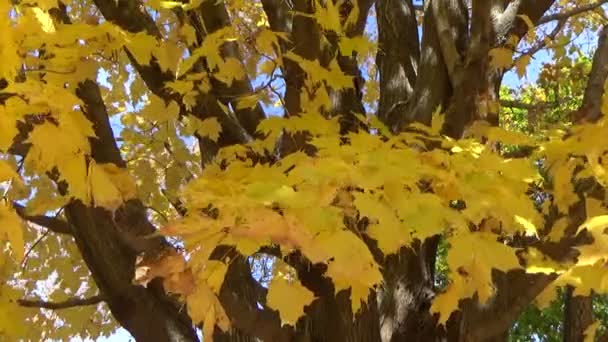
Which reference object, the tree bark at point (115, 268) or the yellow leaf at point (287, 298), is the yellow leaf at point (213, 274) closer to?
the yellow leaf at point (287, 298)

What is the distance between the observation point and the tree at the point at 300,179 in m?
1.49

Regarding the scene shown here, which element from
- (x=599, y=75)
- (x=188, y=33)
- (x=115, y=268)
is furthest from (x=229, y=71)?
(x=599, y=75)

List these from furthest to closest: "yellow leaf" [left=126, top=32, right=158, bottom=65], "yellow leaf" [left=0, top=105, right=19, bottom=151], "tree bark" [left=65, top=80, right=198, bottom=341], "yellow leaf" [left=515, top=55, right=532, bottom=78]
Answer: "yellow leaf" [left=515, top=55, right=532, bottom=78]
"tree bark" [left=65, top=80, right=198, bottom=341]
"yellow leaf" [left=126, top=32, right=158, bottom=65]
"yellow leaf" [left=0, top=105, right=19, bottom=151]

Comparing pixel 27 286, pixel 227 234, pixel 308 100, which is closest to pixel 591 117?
pixel 308 100

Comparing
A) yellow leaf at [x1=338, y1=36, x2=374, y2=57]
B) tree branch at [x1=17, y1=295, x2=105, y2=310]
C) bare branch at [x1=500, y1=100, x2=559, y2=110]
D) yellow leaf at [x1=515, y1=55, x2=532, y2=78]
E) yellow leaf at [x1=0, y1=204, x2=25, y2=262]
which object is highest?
bare branch at [x1=500, y1=100, x2=559, y2=110]

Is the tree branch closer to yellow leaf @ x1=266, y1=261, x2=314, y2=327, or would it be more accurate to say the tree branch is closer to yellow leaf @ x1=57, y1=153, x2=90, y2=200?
yellow leaf @ x1=57, y1=153, x2=90, y2=200

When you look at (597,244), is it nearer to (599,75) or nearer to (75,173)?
(75,173)

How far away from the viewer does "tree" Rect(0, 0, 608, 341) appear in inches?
58.5

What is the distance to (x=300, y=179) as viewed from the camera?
5.04 feet

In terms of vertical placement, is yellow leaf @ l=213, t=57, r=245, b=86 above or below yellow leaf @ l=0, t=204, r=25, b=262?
above

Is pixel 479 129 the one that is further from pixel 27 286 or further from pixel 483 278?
pixel 27 286

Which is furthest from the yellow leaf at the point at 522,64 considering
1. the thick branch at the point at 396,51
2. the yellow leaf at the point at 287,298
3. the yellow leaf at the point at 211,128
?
the yellow leaf at the point at 287,298

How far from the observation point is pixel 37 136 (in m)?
1.50

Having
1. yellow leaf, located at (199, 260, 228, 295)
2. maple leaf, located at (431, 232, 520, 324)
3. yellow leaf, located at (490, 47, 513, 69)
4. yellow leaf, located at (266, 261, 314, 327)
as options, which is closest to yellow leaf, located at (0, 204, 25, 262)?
yellow leaf, located at (199, 260, 228, 295)
